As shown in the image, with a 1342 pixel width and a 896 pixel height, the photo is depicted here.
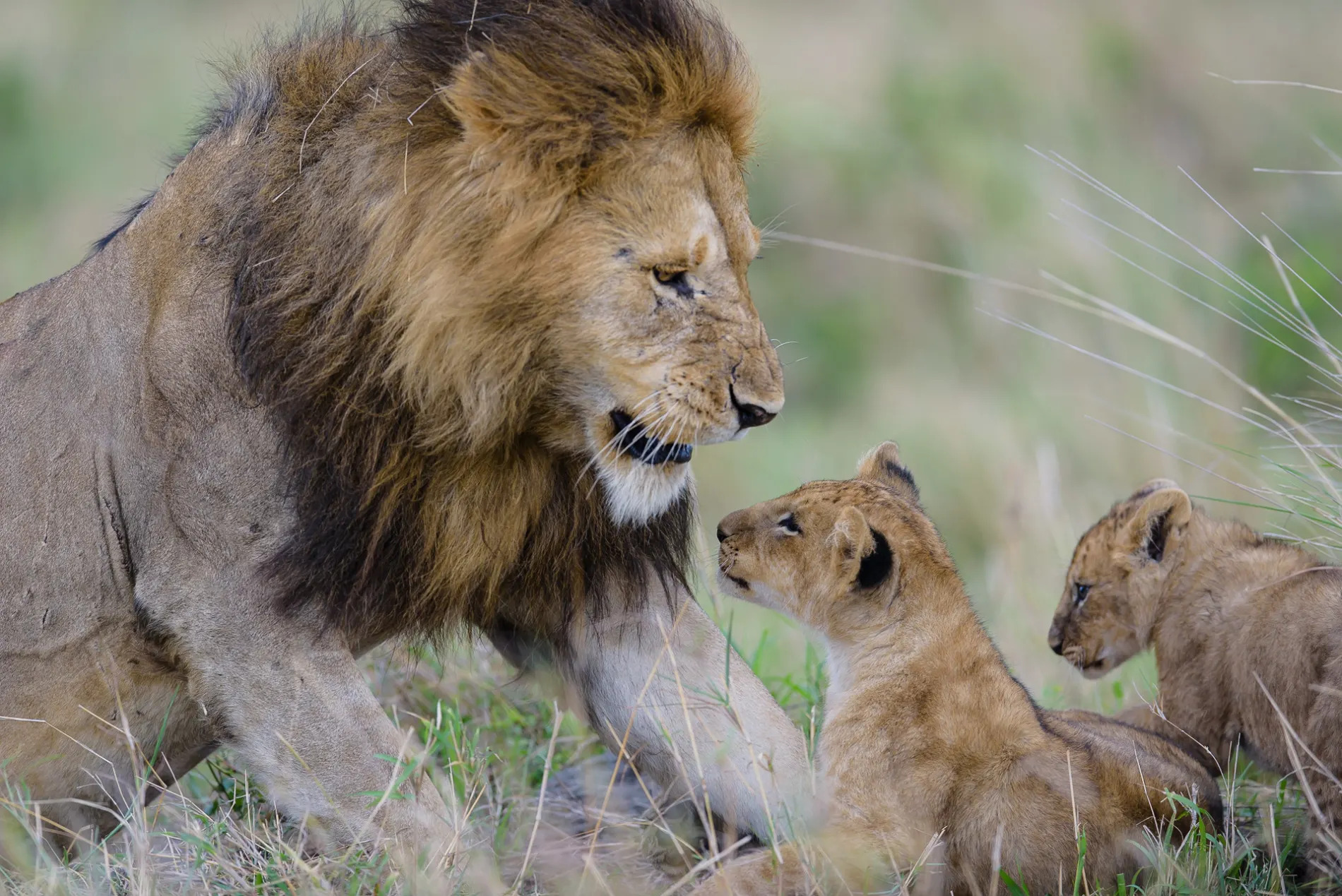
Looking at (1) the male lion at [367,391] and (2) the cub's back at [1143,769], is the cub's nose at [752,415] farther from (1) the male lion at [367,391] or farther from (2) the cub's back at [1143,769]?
(2) the cub's back at [1143,769]

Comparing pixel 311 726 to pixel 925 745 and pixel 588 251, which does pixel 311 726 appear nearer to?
pixel 588 251

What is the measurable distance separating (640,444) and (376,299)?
600mm

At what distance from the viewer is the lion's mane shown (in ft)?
9.71

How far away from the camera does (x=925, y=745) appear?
315 centimetres

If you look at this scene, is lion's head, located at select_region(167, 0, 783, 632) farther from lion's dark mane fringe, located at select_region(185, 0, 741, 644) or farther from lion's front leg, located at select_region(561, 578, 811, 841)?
lion's front leg, located at select_region(561, 578, 811, 841)

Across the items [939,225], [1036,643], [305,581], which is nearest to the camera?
[305,581]

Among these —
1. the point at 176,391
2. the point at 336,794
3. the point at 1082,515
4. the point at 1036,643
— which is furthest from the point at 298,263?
the point at 1082,515

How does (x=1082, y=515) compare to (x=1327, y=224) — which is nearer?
(x=1082, y=515)

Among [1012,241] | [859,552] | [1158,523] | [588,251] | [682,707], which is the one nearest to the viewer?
[588,251]

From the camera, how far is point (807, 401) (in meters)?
9.31

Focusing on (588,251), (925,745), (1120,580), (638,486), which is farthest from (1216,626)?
(588,251)

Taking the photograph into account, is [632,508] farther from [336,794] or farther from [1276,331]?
[1276,331]

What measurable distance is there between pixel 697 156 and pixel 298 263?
33.1 inches

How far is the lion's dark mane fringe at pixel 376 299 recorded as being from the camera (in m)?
3.03
